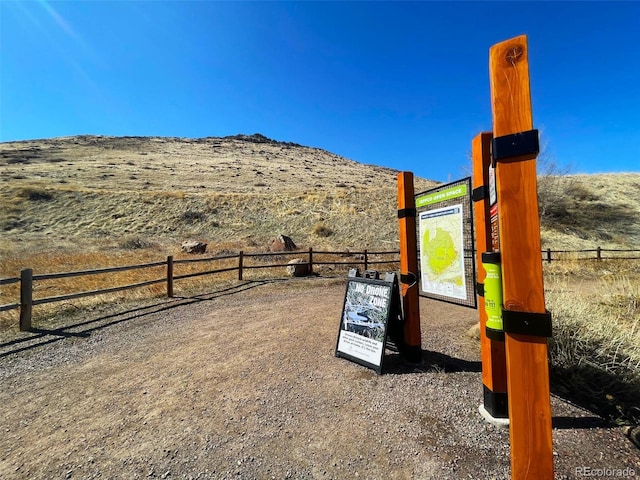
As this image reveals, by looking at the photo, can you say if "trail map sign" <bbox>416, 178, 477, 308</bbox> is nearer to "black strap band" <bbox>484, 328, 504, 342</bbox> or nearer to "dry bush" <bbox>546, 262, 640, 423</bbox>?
"black strap band" <bbox>484, 328, 504, 342</bbox>

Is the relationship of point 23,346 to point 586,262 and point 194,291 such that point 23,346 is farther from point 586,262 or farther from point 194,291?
point 586,262

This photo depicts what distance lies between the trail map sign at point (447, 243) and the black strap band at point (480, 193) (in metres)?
0.24

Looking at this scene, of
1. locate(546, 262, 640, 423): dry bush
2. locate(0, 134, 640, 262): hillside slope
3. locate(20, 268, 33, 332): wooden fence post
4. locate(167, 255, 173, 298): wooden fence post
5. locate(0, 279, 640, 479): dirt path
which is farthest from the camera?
locate(0, 134, 640, 262): hillside slope

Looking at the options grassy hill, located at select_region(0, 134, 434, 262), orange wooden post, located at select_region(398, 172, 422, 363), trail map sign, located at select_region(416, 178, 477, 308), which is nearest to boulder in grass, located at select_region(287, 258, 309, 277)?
grassy hill, located at select_region(0, 134, 434, 262)

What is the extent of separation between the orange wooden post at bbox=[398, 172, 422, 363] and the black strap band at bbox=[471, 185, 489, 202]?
4.06ft

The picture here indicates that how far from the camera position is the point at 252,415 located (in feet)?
10.5

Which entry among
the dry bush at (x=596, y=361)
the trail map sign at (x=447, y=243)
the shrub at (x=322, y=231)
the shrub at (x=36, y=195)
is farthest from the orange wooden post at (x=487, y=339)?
the shrub at (x=36, y=195)

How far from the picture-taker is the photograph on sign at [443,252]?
3594mm

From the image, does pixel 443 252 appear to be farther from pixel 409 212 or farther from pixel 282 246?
pixel 282 246

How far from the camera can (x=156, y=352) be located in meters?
5.01

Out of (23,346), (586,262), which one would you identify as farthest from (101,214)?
(586,262)

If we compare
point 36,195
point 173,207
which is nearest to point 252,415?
point 173,207

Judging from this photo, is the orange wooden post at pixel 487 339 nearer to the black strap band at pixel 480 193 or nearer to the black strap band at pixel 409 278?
the black strap band at pixel 480 193

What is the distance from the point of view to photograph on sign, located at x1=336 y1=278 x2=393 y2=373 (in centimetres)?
414
